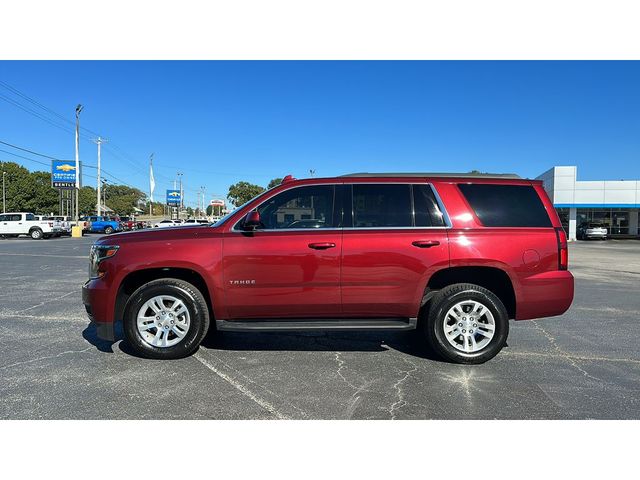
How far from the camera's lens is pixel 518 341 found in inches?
211

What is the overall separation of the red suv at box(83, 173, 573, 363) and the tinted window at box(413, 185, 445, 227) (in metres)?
0.01

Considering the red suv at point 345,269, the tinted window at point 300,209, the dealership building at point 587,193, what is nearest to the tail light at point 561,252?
the red suv at point 345,269

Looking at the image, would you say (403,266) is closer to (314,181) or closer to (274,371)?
(314,181)

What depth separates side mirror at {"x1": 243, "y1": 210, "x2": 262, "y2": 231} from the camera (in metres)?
4.36

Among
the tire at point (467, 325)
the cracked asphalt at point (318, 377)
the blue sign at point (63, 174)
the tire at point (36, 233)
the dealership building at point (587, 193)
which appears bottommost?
the cracked asphalt at point (318, 377)

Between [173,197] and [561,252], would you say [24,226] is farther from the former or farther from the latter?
[173,197]

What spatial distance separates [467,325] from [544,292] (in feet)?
2.97

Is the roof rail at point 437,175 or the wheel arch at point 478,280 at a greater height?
the roof rail at point 437,175

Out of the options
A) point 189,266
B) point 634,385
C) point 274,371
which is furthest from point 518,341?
point 189,266

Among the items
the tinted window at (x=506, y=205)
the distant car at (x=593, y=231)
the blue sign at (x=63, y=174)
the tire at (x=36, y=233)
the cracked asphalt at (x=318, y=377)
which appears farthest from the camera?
the blue sign at (x=63, y=174)

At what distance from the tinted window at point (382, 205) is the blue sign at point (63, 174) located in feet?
161

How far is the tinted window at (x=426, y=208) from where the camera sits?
178 inches

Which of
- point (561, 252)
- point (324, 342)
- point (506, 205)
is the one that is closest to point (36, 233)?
point (324, 342)

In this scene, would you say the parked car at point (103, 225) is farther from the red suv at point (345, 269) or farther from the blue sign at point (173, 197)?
the blue sign at point (173, 197)
